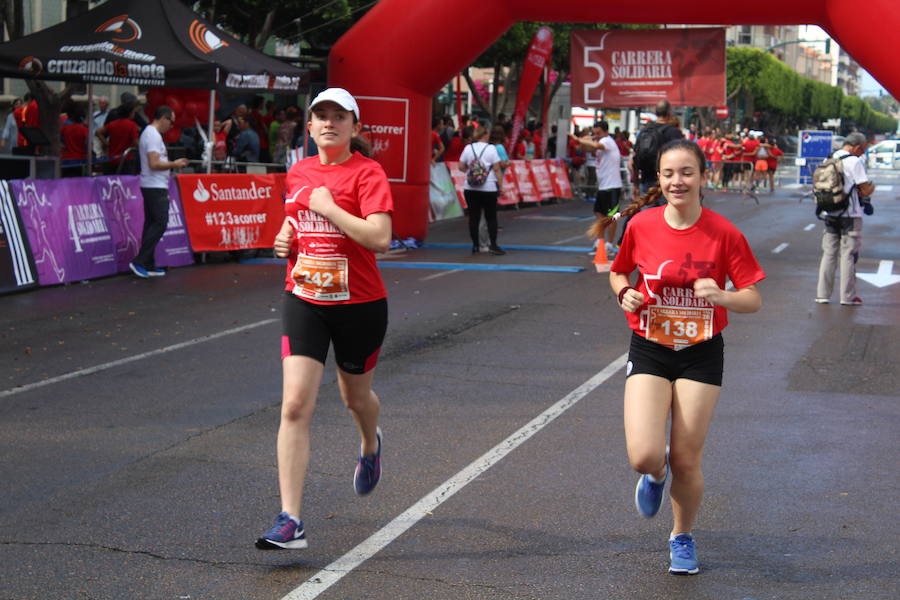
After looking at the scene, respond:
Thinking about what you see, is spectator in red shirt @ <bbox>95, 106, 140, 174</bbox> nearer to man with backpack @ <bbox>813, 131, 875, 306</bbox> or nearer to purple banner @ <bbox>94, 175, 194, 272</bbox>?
purple banner @ <bbox>94, 175, 194, 272</bbox>

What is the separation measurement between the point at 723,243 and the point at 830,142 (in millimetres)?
39539

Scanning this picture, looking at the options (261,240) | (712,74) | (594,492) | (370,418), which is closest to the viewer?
(370,418)

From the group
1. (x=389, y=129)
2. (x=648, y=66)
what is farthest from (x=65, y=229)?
(x=648, y=66)

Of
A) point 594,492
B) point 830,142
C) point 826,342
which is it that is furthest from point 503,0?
point 830,142

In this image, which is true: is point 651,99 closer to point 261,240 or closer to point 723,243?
point 261,240

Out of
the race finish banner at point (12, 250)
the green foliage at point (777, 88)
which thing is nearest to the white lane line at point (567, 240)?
the race finish banner at point (12, 250)

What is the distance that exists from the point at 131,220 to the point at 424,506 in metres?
9.83

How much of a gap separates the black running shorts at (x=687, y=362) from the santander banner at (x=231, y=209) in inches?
457

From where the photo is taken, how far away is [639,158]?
14.1 m

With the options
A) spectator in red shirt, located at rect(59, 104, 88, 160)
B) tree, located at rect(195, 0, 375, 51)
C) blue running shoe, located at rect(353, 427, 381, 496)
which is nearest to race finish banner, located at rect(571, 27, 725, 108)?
tree, located at rect(195, 0, 375, 51)

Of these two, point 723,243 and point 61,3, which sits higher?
point 61,3

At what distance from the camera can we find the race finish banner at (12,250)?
1255cm

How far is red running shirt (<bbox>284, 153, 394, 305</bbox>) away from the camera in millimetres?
4863

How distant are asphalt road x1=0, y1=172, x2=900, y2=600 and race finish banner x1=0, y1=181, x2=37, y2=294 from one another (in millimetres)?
711
